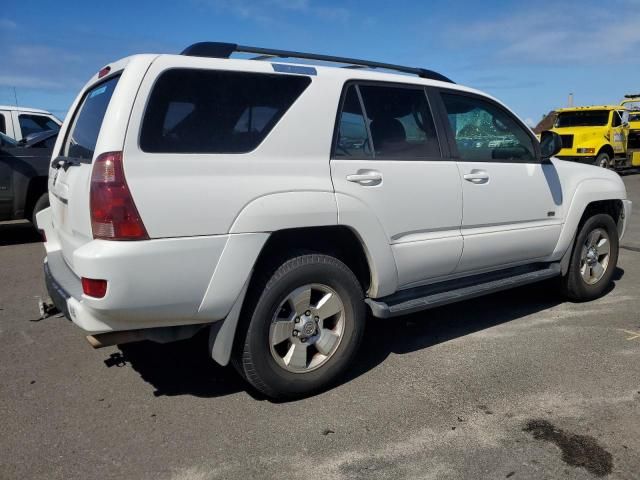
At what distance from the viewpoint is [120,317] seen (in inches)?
107

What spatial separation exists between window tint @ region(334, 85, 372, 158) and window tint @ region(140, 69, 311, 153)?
35cm

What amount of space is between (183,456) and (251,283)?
3.03 feet

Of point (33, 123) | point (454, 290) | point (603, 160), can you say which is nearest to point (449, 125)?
point (454, 290)

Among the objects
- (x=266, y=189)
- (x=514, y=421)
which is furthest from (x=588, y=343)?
(x=266, y=189)

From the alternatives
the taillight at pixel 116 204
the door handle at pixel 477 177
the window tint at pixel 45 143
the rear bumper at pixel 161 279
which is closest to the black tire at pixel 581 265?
the door handle at pixel 477 177

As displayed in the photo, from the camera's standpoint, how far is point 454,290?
13.1 ft

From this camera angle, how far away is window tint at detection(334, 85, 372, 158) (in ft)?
11.2

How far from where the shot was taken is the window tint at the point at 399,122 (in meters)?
3.62

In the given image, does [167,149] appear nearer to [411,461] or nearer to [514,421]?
[411,461]

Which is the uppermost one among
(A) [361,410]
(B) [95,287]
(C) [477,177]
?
(C) [477,177]

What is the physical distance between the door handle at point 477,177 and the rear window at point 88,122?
91.3 inches

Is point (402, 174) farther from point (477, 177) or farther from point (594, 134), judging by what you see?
point (594, 134)

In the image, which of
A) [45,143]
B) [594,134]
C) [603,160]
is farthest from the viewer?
[603,160]

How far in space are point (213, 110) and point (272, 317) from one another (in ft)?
3.74
